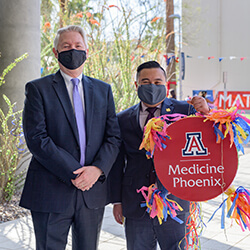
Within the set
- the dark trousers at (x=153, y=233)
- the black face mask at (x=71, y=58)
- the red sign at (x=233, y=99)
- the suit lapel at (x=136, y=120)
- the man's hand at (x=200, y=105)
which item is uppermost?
the black face mask at (x=71, y=58)

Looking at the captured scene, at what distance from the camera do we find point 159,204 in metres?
2.47

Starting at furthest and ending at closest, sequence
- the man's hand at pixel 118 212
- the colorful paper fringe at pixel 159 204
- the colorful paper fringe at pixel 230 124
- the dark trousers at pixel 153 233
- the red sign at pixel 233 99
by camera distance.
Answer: the red sign at pixel 233 99 < the man's hand at pixel 118 212 < the dark trousers at pixel 153 233 < the colorful paper fringe at pixel 159 204 < the colorful paper fringe at pixel 230 124

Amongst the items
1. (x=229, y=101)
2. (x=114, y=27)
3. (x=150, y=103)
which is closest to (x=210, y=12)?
(x=229, y=101)

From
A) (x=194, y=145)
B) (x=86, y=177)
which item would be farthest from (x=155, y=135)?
(x=86, y=177)

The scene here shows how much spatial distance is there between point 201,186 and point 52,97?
0.98 meters

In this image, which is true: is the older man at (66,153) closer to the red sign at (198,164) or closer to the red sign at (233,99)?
the red sign at (198,164)

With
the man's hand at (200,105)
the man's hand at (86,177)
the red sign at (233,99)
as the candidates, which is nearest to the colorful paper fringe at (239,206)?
the man's hand at (200,105)

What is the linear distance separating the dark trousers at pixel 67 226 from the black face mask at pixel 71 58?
74cm

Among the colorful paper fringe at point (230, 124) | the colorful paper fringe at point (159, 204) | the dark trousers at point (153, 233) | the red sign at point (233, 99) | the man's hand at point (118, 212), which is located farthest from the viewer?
the red sign at point (233, 99)

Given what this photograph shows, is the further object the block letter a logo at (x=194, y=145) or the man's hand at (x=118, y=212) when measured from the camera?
the man's hand at (x=118, y=212)

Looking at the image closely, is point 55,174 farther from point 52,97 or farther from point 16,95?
point 16,95

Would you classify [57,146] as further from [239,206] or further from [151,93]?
[239,206]

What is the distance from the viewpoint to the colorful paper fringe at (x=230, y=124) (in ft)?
7.75

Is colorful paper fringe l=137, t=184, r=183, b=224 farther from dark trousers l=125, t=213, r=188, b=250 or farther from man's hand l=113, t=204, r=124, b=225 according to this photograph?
man's hand l=113, t=204, r=124, b=225
